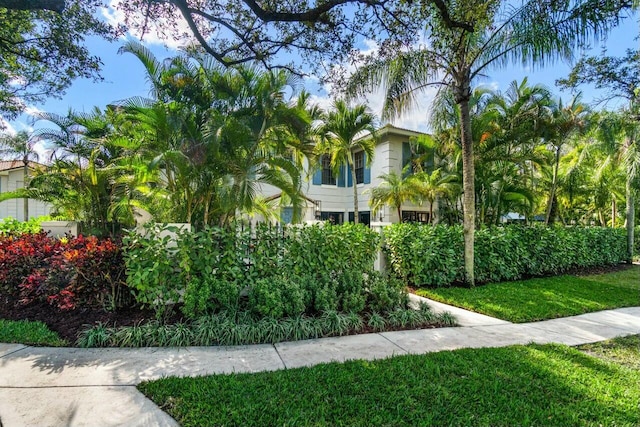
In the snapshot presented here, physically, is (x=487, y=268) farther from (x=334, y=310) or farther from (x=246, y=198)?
(x=246, y=198)

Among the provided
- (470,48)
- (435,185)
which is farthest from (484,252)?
(470,48)

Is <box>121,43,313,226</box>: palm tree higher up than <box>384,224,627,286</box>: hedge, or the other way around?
<box>121,43,313,226</box>: palm tree

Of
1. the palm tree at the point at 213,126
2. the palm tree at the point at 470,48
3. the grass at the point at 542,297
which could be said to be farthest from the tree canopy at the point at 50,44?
the grass at the point at 542,297

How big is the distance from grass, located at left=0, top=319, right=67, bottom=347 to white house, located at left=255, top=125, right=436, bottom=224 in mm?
9673

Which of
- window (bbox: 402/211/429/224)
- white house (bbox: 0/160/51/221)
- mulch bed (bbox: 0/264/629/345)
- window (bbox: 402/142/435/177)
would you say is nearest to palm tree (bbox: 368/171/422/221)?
window (bbox: 402/142/435/177)

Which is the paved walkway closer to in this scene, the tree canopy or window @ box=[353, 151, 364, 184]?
the tree canopy

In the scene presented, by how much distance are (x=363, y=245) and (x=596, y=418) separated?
4529 millimetres

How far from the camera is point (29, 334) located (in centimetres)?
447

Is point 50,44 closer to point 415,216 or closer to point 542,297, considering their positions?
point 542,297

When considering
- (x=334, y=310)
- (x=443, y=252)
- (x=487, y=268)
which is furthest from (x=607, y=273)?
(x=334, y=310)

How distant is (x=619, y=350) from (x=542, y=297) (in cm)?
312

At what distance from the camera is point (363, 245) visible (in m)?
7.01

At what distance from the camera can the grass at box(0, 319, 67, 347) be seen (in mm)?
4281

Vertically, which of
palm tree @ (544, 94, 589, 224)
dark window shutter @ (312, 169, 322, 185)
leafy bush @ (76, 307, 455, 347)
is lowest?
leafy bush @ (76, 307, 455, 347)
